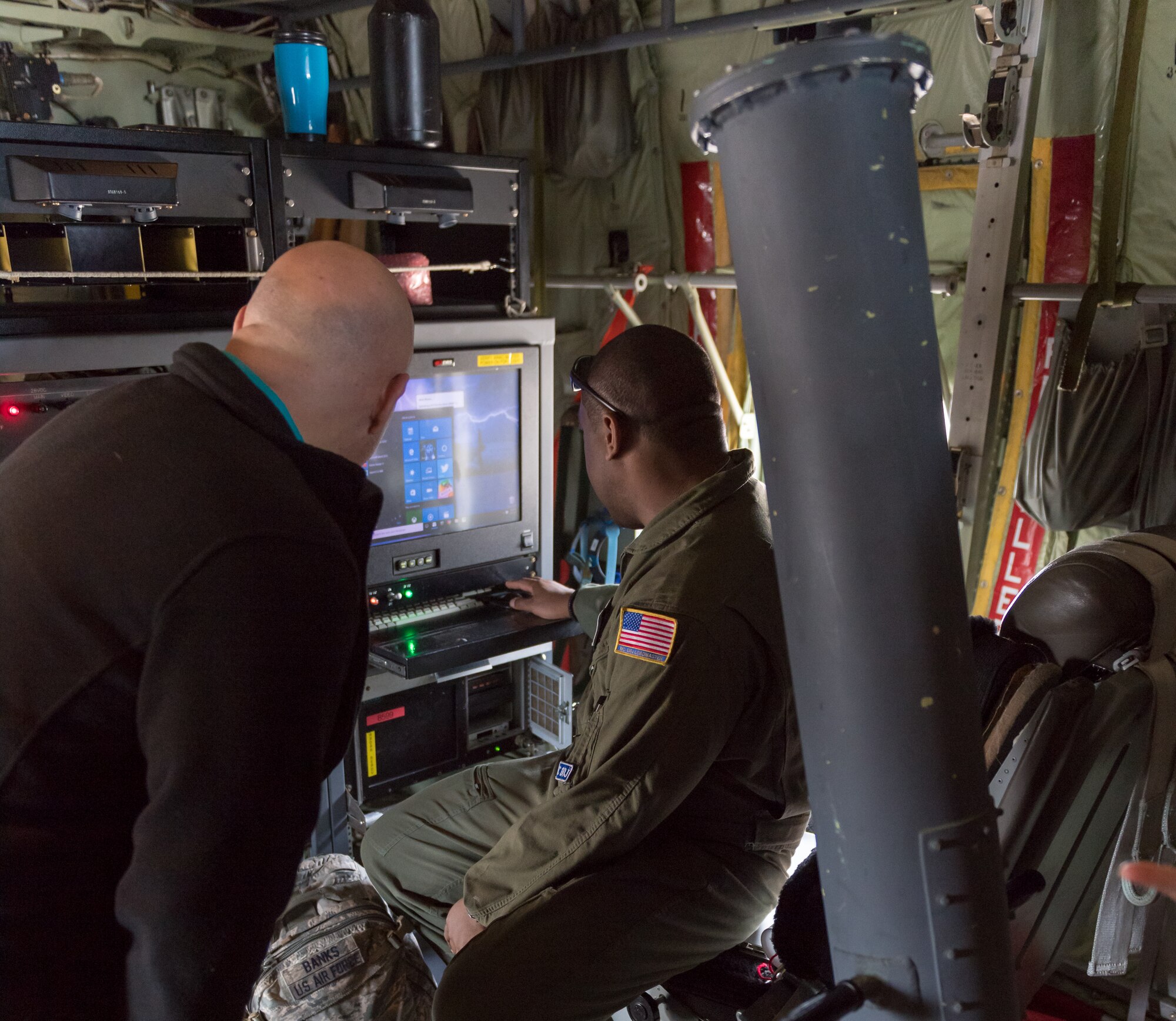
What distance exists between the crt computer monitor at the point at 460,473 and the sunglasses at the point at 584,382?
76 centimetres

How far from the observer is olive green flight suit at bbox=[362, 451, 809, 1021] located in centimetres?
174

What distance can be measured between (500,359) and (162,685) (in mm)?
2031

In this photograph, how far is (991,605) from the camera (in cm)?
323

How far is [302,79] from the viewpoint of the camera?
9.04 feet

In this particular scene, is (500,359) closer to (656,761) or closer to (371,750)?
(371,750)

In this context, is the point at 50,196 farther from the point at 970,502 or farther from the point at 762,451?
the point at 970,502

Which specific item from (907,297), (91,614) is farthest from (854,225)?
(91,614)

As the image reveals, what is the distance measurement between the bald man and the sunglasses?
88 cm

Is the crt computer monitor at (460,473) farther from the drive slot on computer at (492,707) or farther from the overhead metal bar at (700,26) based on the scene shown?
the overhead metal bar at (700,26)

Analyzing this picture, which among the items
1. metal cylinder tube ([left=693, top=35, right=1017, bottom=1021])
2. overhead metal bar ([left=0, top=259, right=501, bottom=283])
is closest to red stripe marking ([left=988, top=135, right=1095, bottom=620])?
overhead metal bar ([left=0, top=259, right=501, bottom=283])

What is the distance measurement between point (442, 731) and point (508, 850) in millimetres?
1460

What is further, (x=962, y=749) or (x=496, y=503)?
(x=496, y=503)

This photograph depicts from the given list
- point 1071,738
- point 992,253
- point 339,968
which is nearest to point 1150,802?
point 1071,738

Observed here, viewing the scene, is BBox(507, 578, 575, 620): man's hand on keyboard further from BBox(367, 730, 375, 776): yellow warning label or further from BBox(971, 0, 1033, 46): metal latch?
BBox(971, 0, 1033, 46): metal latch
